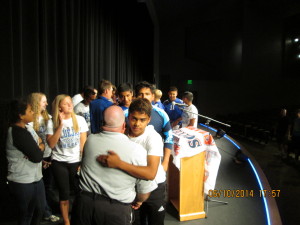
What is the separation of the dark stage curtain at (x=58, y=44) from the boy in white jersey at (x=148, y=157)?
1689 mm

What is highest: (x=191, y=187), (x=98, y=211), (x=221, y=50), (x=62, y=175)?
(x=221, y=50)

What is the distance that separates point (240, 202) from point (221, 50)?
30.7 feet

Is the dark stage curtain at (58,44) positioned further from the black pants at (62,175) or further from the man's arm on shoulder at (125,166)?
the man's arm on shoulder at (125,166)

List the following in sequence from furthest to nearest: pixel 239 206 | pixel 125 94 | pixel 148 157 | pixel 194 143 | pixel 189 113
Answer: pixel 189 113, pixel 239 206, pixel 194 143, pixel 125 94, pixel 148 157

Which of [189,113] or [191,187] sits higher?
[189,113]

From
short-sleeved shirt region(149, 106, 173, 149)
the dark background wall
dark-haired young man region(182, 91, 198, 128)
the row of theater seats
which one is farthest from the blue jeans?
the dark background wall

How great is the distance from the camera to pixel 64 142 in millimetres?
2182

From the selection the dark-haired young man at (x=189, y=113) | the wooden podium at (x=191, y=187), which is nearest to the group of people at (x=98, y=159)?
the wooden podium at (x=191, y=187)

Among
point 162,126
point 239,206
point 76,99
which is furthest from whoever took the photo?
point 76,99

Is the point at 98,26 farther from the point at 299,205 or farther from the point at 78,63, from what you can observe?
the point at 299,205

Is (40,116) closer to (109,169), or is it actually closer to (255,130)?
(109,169)

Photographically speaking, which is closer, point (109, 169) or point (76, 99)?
point (109, 169)

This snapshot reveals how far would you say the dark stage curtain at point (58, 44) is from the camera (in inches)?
99.7
